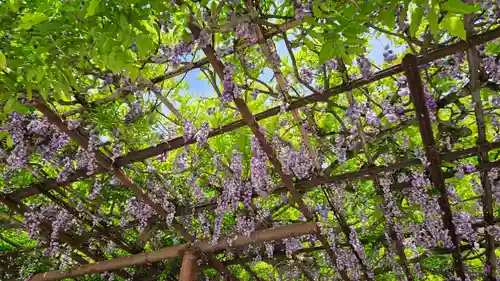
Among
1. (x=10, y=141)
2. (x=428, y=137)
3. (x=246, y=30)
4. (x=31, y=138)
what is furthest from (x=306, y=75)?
(x=10, y=141)

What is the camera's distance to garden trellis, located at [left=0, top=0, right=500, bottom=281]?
6.53 feet

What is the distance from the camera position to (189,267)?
12.4 ft

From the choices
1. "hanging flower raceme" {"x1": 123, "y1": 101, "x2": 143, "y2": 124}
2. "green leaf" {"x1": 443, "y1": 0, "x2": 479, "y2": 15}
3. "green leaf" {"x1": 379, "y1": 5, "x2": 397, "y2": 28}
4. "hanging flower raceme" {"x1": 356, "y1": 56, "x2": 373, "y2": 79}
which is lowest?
"green leaf" {"x1": 443, "y1": 0, "x2": 479, "y2": 15}

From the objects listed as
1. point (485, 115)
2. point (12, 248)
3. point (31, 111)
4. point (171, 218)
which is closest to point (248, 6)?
point (485, 115)

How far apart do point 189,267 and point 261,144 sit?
1557 mm

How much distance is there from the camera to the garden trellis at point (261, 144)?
1.99 metres

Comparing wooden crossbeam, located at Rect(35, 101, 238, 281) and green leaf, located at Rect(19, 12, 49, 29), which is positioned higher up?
wooden crossbeam, located at Rect(35, 101, 238, 281)

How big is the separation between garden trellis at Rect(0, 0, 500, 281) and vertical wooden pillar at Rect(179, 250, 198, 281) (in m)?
0.01

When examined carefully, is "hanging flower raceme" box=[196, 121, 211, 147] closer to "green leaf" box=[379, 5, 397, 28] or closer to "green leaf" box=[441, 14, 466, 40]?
"green leaf" box=[379, 5, 397, 28]

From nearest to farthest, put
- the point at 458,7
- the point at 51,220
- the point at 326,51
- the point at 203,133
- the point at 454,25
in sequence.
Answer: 1. the point at 458,7
2. the point at 454,25
3. the point at 326,51
4. the point at 203,133
5. the point at 51,220

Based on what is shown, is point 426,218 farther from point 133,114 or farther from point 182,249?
point 133,114

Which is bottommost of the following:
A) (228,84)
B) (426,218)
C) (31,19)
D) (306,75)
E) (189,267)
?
(31,19)

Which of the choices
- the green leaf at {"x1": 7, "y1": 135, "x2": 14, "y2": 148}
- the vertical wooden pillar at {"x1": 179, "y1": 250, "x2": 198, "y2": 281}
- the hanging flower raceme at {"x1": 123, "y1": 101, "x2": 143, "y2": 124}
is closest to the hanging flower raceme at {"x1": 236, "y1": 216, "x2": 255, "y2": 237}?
the vertical wooden pillar at {"x1": 179, "y1": 250, "x2": 198, "y2": 281}

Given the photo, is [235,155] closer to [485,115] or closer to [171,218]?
[171,218]
